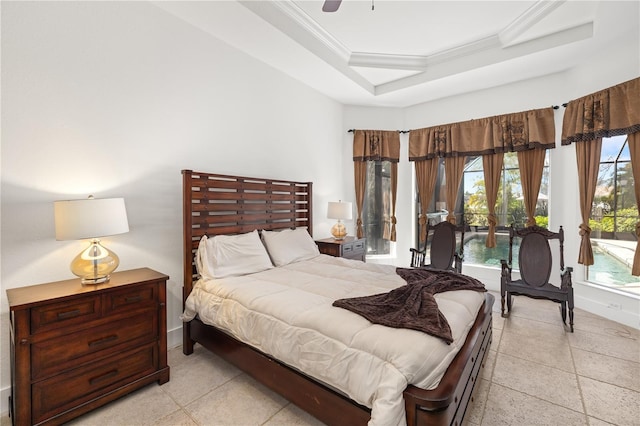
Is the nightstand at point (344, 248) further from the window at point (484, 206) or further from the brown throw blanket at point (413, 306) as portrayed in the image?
the brown throw blanket at point (413, 306)

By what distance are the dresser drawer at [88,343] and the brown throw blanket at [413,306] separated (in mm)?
1422

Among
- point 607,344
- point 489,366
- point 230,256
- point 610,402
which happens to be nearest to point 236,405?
point 230,256

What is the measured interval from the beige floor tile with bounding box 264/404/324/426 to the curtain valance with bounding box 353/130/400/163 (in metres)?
4.00

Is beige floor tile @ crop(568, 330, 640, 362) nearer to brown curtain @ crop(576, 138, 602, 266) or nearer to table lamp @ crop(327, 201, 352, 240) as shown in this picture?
brown curtain @ crop(576, 138, 602, 266)

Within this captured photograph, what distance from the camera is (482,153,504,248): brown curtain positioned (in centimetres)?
426

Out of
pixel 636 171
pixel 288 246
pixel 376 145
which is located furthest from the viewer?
pixel 376 145

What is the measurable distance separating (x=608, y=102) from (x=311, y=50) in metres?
3.48

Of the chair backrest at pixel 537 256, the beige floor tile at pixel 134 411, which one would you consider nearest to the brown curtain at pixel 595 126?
the chair backrest at pixel 537 256

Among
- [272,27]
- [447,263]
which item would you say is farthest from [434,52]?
[447,263]

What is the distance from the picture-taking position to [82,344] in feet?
5.79

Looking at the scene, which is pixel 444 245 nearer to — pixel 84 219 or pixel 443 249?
pixel 443 249

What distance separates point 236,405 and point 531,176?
4.57 meters

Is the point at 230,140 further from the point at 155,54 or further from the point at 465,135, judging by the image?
the point at 465,135

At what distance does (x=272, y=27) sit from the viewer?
2854mm
